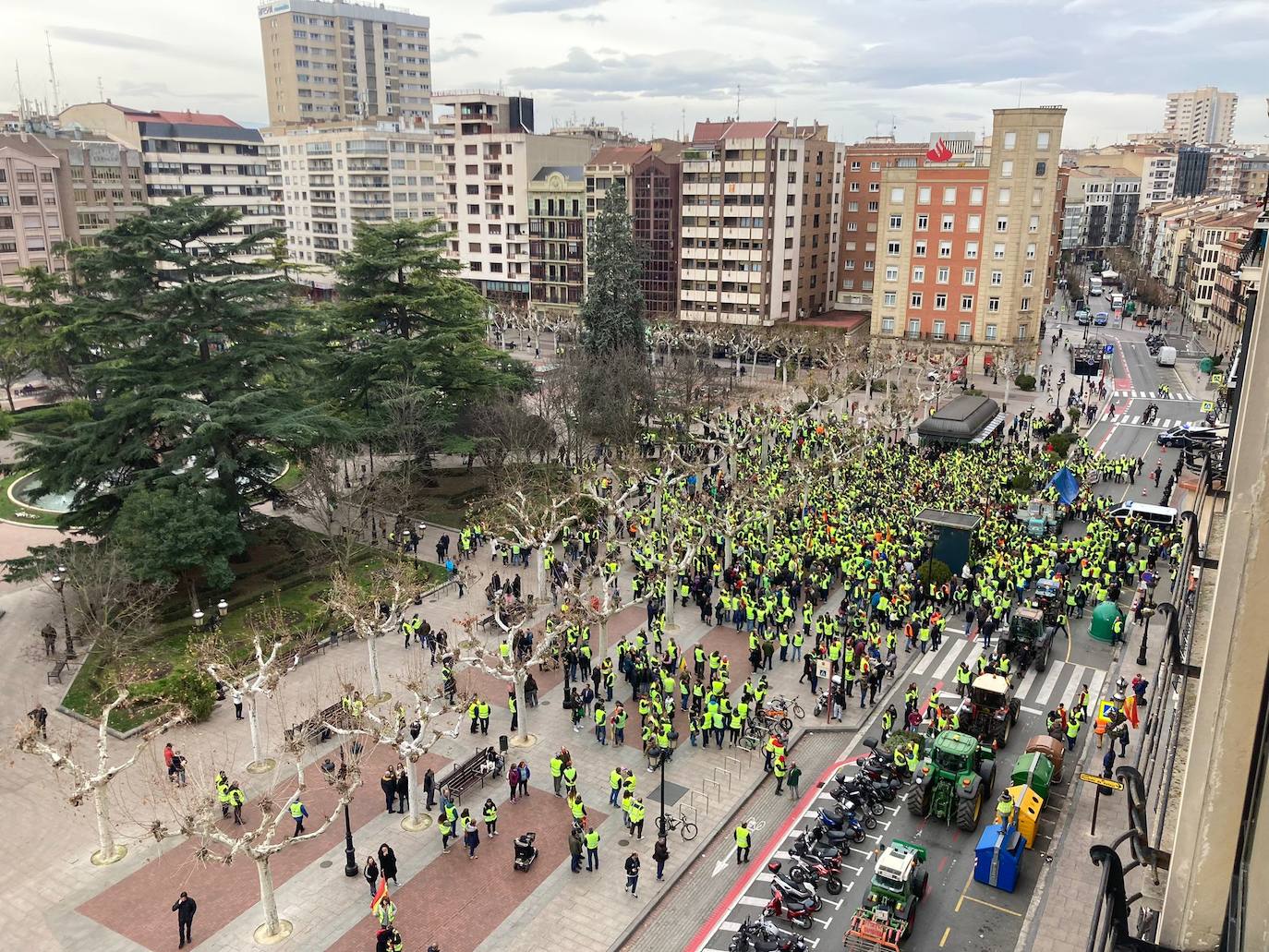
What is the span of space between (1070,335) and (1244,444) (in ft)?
317

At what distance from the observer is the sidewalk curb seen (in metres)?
17.7

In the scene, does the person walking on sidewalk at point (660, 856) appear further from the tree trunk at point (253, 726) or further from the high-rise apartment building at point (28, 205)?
the high-rise apartment building at point (28, 205)

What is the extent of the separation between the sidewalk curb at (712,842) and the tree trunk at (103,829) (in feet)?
36.0

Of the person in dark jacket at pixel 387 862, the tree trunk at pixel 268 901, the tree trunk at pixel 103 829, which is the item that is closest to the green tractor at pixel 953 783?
the person in dark jacket at pixel 387 862

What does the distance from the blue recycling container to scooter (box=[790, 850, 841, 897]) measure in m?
2.89

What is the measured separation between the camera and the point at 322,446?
3553 centimetres

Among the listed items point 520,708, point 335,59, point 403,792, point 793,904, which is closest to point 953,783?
point 793,904

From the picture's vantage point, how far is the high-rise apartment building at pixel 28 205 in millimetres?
72438

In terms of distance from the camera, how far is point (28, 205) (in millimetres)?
74062

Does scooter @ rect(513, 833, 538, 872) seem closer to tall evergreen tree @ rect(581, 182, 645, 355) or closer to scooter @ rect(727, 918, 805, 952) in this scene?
scooter @ rect(727, 918, 805, 952)

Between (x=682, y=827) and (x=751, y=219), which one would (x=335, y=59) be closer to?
(x=751, y=219)

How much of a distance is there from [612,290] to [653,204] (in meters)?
23.2

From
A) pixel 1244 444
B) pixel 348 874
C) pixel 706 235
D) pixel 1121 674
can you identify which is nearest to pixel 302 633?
pixel 348 874

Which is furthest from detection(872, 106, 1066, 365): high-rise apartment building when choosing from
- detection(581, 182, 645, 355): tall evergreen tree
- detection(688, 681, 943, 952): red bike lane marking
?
detection(688, 681, 943, 952): red bike lane marking
